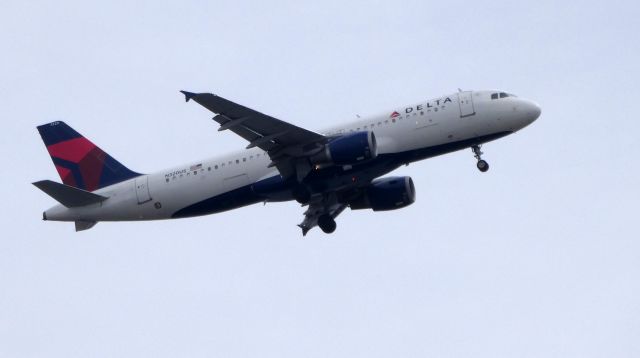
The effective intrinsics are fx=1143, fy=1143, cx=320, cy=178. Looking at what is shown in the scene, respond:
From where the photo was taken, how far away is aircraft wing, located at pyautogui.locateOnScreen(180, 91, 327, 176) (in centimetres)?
5281

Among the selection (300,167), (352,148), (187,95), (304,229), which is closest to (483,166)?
(352,148)

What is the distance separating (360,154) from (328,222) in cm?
873

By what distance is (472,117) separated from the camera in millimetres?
54656

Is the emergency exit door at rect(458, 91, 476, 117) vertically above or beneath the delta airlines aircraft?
above

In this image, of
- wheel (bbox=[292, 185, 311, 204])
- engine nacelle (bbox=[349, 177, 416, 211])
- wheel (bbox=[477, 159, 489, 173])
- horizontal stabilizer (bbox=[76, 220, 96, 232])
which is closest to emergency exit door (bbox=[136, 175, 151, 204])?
horizontal stabilizer (bbox=[76, 220, 96, 232])

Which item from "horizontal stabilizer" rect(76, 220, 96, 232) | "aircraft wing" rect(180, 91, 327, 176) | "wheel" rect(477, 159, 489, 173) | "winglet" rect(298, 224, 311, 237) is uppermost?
A: "aircraft wing" rect(180, 91, 327, 176)

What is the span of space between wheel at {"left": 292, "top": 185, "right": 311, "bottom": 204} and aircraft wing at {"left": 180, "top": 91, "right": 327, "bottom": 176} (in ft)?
3.65

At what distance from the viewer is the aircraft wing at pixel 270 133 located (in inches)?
2079

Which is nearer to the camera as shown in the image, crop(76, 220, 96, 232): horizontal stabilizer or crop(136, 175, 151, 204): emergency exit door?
crop(136, 175, 151, 204): emergency exit door

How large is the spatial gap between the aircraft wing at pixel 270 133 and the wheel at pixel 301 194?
1.11 m

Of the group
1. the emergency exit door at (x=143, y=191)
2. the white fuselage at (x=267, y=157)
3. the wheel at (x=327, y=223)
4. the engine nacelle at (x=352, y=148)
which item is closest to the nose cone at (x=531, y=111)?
the white fuselage at (x=267, y=157)

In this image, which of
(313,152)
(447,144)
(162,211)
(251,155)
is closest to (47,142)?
(162,211)

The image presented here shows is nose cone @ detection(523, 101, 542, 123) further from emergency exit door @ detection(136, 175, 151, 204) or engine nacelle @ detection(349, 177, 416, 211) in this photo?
emergency exit door @ detection(136, 175, 151, 204)

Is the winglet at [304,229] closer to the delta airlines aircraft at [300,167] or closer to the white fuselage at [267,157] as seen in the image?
the delta airlines aircraft at [300,167]
